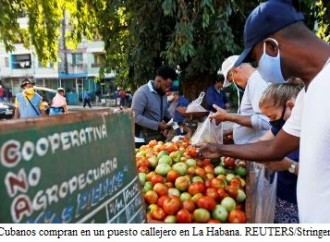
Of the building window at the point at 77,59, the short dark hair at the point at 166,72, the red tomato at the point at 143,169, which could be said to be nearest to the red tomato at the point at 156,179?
the red tomato at the point at 143,169

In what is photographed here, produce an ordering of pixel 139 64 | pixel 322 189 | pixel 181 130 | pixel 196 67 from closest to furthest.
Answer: pixel 322 189 < pixel 181 130 < pixel 196 67 < pixel 139 64

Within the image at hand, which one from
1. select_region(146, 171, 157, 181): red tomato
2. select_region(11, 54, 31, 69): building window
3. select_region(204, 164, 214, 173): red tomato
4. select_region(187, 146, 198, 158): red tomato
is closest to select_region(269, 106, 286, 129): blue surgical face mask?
select_region(204, 164, 214, 173): red tomato

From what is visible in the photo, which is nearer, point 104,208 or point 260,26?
point 104,208

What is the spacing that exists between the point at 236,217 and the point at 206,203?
20 cm

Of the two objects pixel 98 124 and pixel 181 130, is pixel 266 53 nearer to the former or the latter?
pixel 98 124

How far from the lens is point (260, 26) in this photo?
71.1 inches

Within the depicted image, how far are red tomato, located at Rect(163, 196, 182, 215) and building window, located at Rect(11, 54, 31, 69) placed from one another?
41.4 m

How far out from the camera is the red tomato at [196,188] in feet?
8.65

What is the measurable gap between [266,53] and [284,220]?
132cm

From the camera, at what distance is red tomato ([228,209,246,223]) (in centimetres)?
233

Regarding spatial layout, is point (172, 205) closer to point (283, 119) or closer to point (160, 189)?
point (160, 189)

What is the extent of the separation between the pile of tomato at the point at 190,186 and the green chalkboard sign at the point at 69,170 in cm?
56

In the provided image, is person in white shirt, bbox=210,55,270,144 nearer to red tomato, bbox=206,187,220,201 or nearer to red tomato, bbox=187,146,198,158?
red tomato, bbox=187,146,198,158

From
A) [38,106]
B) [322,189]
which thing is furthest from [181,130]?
[38,106]
